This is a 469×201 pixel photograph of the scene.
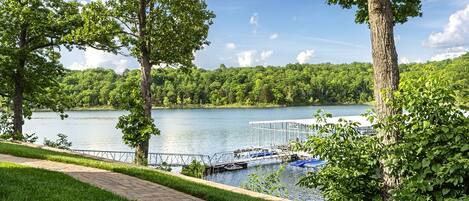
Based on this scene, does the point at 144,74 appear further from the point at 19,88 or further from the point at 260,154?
the point at 260,154

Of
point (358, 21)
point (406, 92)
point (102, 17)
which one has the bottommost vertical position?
point (406, 92)

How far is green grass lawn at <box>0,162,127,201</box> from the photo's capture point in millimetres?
6469

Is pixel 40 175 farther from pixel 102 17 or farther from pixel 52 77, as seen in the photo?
pixel 52 77

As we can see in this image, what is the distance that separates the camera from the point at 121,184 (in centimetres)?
891

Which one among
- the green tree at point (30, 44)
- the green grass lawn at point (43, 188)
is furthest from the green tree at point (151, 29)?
the green grass lawn at point (43, 188)

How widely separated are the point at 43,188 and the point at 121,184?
6.59 feet

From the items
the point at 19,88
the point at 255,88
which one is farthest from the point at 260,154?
the point at 255,88

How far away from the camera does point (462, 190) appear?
502cm

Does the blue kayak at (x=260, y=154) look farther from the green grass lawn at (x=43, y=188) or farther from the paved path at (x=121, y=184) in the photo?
the green grass lawn at (x=43, y=188)

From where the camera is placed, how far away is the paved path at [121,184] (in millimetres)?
8022

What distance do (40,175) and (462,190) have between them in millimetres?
6934

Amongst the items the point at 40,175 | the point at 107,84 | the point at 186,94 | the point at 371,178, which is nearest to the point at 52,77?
the point at 40,175

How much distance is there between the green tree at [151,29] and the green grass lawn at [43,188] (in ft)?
29.3

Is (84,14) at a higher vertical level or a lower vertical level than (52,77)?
higher
